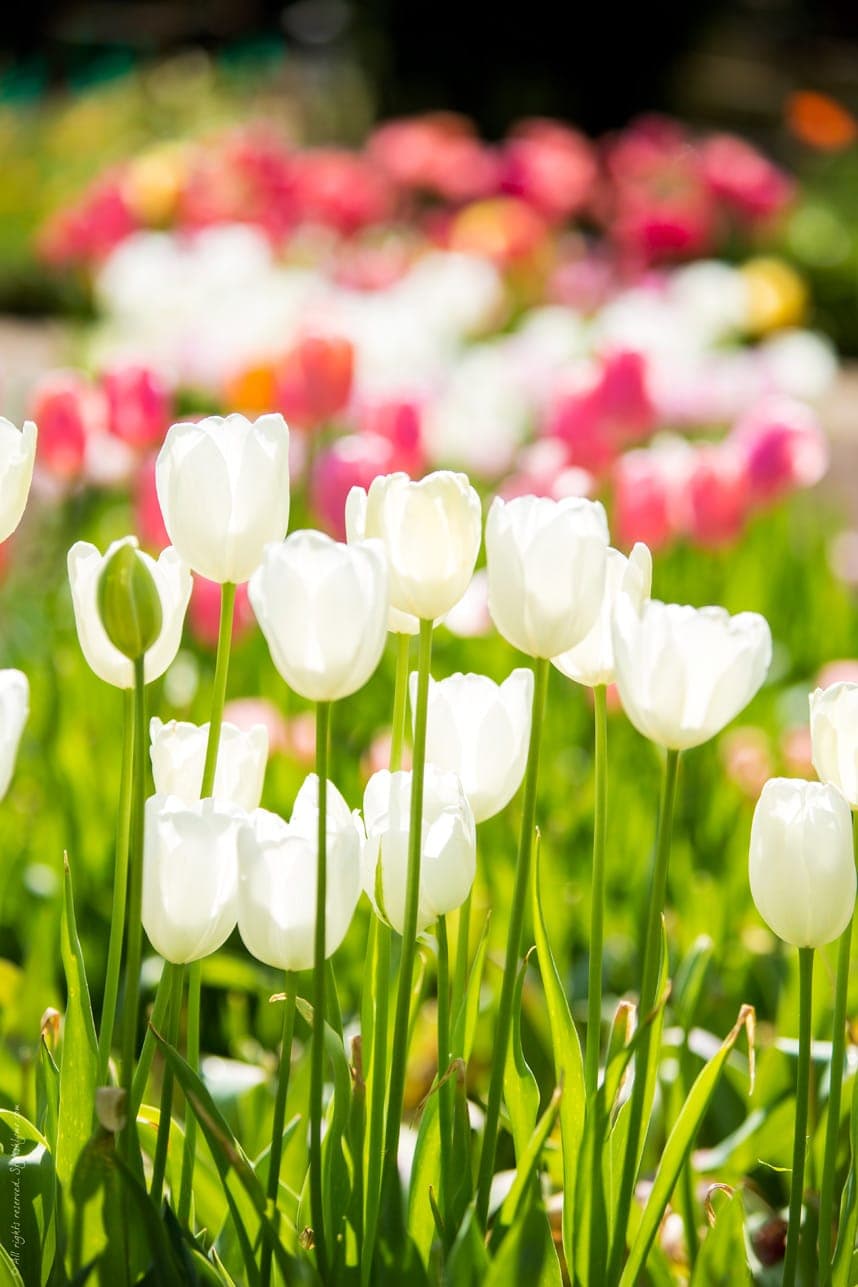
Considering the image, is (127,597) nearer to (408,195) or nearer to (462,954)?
(462,954)

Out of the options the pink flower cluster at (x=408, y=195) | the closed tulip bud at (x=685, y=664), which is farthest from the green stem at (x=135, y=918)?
the pink flower cluster at (x=408, y=195)

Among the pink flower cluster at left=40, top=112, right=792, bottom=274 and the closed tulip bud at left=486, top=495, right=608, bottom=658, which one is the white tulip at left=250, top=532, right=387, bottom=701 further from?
the pink flower cluster at left=40, top=112, right=792, bottom=274

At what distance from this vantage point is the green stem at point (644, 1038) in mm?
870

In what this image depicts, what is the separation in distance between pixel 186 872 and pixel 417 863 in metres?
0.11

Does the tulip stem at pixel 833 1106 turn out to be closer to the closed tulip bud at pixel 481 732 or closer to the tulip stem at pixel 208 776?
the closed tulip bud at pixel 481 732

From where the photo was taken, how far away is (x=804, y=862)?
84 cm

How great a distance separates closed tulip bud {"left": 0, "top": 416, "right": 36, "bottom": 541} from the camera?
2.89ft

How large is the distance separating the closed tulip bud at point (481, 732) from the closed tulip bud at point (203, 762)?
0.10 meters

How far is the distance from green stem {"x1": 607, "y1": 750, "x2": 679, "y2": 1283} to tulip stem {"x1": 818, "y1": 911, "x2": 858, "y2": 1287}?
0.10m

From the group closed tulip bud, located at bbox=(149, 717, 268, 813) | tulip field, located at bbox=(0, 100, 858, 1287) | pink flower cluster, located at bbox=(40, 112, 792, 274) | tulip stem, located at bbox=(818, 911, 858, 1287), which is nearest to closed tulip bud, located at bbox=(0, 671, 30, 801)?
tulip field, located at bbox=(0, 100, 858, 1287)

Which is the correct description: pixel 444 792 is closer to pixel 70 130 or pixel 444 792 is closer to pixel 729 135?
pixel 70 130

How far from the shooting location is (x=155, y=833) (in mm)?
812

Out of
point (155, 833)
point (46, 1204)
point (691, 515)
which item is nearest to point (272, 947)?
point (155, 833)

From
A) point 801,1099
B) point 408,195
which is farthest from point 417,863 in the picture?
point 408,195
